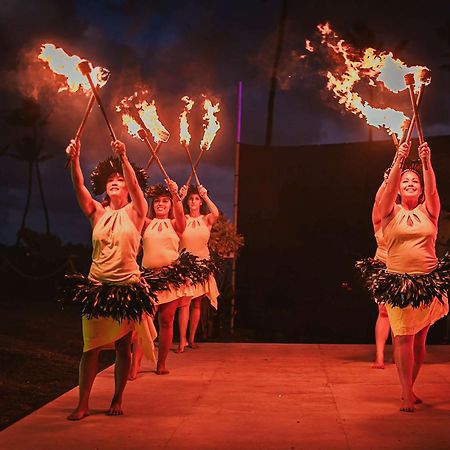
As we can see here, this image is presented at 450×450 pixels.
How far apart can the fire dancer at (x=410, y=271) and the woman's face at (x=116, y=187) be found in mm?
1845

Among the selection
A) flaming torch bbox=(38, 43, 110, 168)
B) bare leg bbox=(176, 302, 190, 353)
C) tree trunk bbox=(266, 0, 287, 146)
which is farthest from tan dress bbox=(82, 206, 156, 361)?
tree trunk bbox=(266, 0, 287, 146)

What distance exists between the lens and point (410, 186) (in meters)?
5.55

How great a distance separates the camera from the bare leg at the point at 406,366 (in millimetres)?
5289

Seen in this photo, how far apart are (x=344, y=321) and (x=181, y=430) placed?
6.80 m

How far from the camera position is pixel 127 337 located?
521 cm

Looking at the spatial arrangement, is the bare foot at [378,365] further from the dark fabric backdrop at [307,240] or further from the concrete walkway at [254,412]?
the dark fabric backdrop at [307,240]

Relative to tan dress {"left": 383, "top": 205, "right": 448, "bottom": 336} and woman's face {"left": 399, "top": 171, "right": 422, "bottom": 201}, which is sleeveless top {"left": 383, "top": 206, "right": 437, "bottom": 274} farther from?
woman's face {"left": 399, "top": 171, "right": 422, "bottom": 201}

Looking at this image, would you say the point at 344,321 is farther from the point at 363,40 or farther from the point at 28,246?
the point at 28,246

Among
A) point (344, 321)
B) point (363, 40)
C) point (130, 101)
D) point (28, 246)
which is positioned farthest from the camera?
point (28, 246)

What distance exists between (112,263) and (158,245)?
6.73 ft

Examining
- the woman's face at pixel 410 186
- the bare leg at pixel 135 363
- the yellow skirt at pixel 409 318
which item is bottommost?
the bare leg at pixel 135 363

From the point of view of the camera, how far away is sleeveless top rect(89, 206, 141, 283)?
16.7ft

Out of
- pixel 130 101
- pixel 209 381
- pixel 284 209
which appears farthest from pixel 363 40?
pixel 209 381

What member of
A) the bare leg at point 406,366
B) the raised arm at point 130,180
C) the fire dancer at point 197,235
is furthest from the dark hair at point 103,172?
the fire dancer at point 197,235
